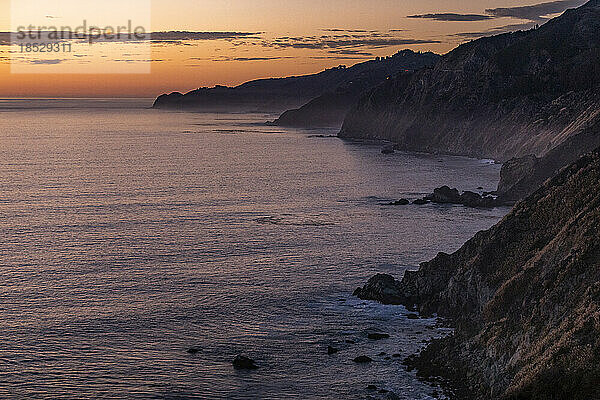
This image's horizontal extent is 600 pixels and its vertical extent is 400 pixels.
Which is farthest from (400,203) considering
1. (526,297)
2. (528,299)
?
(528,299)

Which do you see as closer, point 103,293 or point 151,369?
point 151,369

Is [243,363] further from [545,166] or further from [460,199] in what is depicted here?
[545,166]

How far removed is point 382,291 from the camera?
182 ft

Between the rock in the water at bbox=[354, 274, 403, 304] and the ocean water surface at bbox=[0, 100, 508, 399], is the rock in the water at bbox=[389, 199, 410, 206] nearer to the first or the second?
the ocean water surface at bbox=[0, 100, 508, 399]

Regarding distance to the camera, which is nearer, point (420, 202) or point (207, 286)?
point (207, 286)

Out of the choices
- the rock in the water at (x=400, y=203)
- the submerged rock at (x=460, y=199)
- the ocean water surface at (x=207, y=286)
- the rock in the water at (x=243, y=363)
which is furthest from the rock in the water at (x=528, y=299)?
the submerged rock at (x=460, y=199)

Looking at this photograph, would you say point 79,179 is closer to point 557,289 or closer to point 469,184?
point 469,184

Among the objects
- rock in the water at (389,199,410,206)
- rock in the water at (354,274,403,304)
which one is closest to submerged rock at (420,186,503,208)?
rock in the water at (389,199,410,206)

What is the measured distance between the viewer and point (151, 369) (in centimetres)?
4278

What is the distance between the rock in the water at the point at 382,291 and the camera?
5538 centimetres

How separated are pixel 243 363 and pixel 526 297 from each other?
16.8 meters

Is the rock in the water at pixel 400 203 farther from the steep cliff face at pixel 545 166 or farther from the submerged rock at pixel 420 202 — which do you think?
the steep cliff face at pixel 545 166

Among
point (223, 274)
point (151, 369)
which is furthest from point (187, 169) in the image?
point (151, 369)

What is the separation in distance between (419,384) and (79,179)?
344 feet
